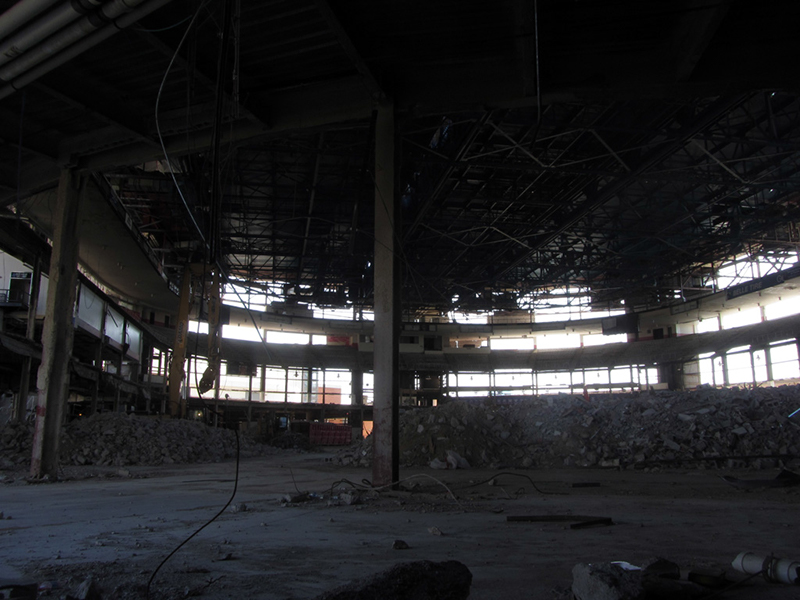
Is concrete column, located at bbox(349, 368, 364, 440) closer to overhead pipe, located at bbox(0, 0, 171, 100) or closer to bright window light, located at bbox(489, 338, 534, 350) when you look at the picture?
bright window light, located at bbox(489, 338, 534, 350)

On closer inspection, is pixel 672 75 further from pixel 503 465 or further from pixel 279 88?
pixel 503 465

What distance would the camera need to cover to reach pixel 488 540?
4594mm

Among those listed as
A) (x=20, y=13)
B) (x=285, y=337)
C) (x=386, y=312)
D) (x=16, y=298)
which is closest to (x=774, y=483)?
(x=386, y=312)

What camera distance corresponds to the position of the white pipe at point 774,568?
3059mm

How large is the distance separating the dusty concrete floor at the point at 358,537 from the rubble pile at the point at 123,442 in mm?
6964

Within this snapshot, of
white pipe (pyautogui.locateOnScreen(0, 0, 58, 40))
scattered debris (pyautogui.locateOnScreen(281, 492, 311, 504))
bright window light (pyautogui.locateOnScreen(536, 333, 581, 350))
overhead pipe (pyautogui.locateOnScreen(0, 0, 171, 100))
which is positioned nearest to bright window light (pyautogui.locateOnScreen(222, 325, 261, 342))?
bright window light (pyautogui.locateOnScreen(536, 333, 581, 350))

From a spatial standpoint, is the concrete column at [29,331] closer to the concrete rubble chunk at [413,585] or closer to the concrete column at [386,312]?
the concrete column at [386,312]

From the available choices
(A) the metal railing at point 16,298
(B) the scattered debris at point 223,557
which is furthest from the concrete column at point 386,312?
(A) the metal railing at point 16,298

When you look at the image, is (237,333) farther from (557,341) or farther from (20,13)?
(20,13)

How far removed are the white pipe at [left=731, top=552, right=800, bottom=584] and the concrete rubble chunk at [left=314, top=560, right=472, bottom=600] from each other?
1.83 metres

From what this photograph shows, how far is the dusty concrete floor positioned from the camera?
3.25m

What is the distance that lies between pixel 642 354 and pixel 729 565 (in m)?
41.2

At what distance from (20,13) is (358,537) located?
235 inches

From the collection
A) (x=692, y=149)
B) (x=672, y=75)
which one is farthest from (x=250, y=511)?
(x=692, y=149)
